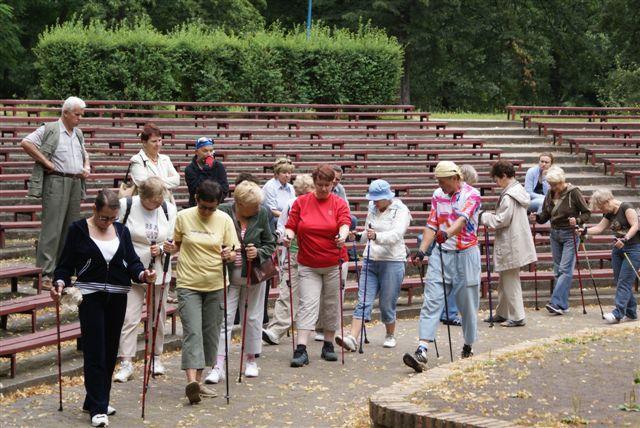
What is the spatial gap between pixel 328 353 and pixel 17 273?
10.7 feet

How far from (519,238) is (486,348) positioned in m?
1.77

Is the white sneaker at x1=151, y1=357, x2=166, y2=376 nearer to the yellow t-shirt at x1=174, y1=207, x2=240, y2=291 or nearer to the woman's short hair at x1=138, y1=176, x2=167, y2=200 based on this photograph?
the yellow t-shirt at x1=174, y1=207, x2=240, y2=291

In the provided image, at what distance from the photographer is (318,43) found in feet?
104

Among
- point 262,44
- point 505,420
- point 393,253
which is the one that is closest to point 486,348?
point 393,253

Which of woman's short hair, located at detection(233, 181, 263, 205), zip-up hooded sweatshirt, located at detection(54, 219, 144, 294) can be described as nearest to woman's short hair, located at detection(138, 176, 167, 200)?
woman's short hair, located at detection(233, 181, 263, 205)

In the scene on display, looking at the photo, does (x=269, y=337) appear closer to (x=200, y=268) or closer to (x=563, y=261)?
(x=200, y=268)

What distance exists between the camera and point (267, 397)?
10.2 meters

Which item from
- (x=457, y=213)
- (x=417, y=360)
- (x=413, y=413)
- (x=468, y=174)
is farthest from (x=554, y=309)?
(x=413, y=413)

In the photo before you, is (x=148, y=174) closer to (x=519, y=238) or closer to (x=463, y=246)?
(x=463, y=246)

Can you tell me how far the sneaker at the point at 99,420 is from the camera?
349 inches

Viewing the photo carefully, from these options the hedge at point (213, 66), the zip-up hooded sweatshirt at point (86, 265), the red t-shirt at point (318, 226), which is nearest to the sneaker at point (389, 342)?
the red t-shirt at point (318, 226)

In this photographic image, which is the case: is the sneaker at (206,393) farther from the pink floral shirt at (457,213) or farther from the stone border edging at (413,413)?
the pink floral shirt at (457,213)

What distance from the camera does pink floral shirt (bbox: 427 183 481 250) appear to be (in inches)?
451

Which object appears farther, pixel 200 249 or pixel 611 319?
pixel 611 319
